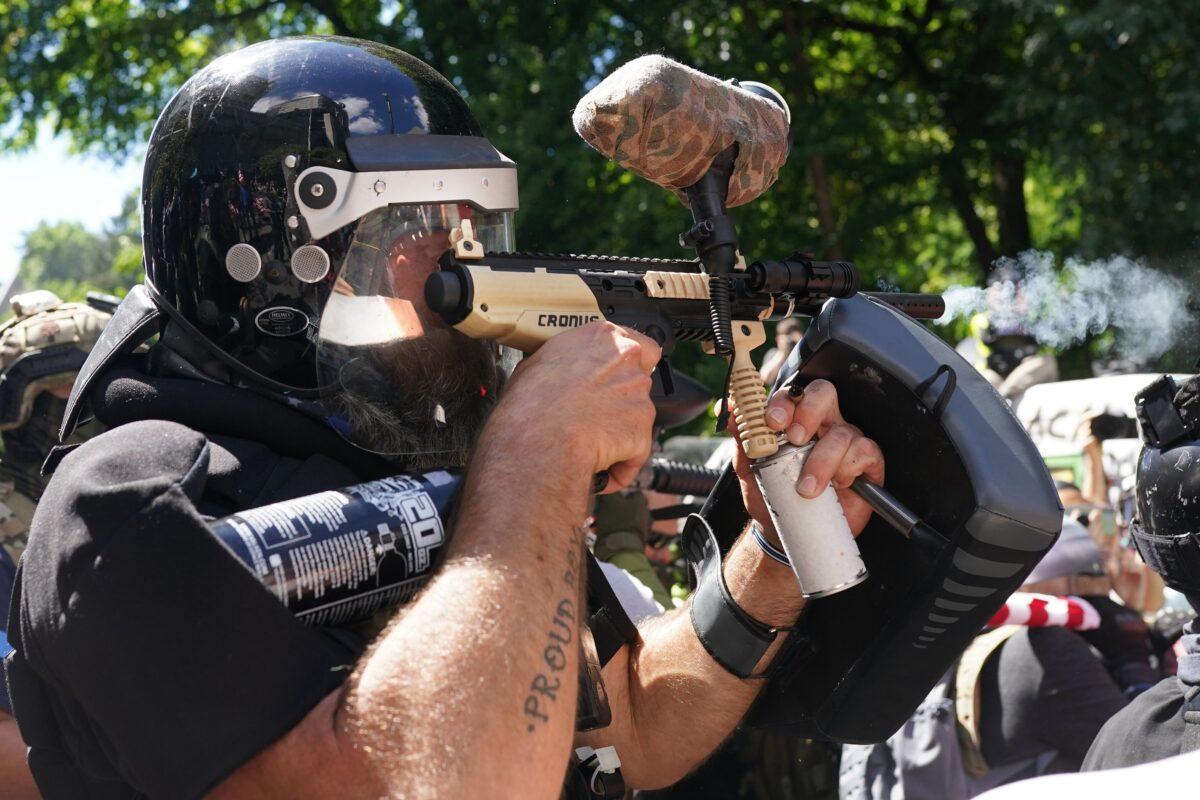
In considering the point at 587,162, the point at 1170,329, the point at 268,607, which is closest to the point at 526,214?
the point at 587,162

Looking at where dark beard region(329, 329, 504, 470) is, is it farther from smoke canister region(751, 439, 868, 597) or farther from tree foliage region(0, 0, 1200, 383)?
tree foliage region(0, 0, 1200, 383)

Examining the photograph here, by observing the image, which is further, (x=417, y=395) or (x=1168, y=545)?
(x=1168, y=545)

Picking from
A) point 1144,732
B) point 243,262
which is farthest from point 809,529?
point 1144,732

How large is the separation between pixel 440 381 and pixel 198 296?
0.46 m

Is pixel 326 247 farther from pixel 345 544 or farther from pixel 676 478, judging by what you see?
pixel 676 478

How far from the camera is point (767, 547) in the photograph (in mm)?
2410

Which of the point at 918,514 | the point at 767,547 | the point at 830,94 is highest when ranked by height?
the point at 830,94

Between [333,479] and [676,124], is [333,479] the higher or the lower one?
the lower one

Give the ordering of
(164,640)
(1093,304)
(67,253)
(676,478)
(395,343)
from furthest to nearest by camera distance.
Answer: (67,253) → (1093,304) → (676,478) → (395,343) → (164,640)

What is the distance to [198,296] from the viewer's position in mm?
2178

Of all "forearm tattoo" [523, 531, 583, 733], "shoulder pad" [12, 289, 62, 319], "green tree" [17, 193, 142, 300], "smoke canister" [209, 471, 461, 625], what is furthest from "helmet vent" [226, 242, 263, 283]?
"green tree" [17, 193, 142, 300]

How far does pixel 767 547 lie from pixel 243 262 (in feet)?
3.71

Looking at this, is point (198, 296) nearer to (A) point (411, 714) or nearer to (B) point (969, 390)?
(A) point (411, 714)

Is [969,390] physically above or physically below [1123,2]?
below
